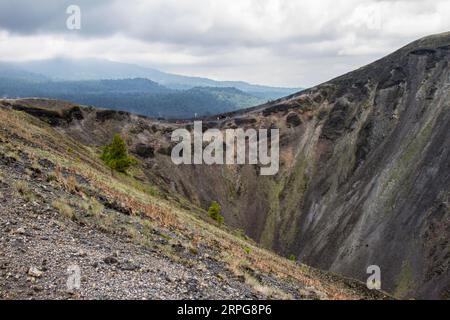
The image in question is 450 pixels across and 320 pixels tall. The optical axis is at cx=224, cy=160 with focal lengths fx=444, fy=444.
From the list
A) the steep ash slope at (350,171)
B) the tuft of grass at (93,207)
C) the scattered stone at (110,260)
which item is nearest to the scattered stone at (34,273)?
the scattered stone at (110,260)

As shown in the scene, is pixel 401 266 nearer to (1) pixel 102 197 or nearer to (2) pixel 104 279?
(1) pixel 102 197

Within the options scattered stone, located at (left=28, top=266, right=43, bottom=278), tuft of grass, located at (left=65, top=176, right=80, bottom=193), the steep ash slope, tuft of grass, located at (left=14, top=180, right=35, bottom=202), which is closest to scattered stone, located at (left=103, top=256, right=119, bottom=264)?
scattered stone, located at (left=28, top=266, right=43, bottom=278)

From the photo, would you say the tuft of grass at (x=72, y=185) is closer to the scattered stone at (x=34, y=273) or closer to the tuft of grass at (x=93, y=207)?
the tuft of grass at (x=93, y=207)

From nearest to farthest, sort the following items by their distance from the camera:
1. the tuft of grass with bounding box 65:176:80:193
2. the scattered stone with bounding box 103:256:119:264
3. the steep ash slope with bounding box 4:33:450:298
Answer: the scattered stone with bounding box 103:256:119:264
the tuft of grass with bounding box 65:176:80:193
the steep ash slope with bounding box 4:33:450:298

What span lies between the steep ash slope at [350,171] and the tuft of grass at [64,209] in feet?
167

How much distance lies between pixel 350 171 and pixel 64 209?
3407 inches

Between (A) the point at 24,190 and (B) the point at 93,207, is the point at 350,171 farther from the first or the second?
(A) the point at 24,190

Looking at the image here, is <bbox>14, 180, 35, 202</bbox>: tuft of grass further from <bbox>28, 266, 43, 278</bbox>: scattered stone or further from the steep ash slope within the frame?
the steep ash slope

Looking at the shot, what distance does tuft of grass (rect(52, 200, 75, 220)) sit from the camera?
19.3 metres

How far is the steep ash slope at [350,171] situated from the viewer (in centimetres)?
7075

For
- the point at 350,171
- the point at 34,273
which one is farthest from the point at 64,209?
the point at 350,171

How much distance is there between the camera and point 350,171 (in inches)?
3883

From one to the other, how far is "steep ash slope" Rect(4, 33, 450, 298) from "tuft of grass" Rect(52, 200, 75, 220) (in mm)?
51042
